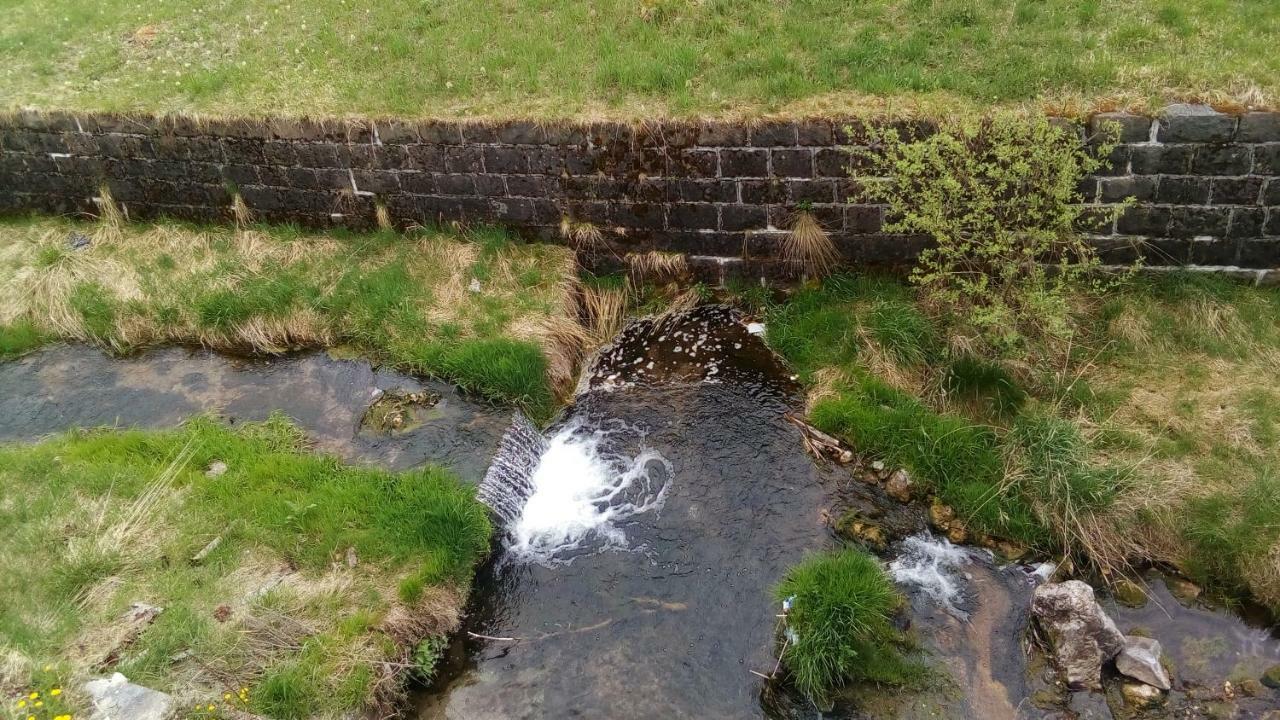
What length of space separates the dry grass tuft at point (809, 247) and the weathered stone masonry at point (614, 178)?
0.10 meters

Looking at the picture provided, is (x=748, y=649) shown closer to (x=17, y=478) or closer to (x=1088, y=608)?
(x=1088, y=608)

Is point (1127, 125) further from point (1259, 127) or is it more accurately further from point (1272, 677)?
point (1272, 677)

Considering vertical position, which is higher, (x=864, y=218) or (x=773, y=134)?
(x=773, y=134)

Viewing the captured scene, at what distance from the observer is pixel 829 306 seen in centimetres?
874

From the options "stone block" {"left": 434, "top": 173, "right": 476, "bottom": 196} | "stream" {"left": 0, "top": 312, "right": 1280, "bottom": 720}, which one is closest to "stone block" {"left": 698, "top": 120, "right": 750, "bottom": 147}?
"stream" {"left": 0, "top": 312, "right": 1280, "bottom": 720}

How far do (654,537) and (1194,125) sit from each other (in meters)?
5.91

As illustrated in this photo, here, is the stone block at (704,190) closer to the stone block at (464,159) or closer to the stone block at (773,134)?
the stone block at (773,134)

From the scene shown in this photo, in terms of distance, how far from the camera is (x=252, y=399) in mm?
8289

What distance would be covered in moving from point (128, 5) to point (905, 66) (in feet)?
37.0

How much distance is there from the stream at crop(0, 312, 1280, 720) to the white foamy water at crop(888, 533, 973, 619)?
0.05 ft

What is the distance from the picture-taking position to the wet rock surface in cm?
763

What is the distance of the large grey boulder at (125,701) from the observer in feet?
16.6

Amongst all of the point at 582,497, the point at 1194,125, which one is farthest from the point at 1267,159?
the point at 582,497

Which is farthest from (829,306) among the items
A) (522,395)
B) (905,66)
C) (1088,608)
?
(1088,608)
